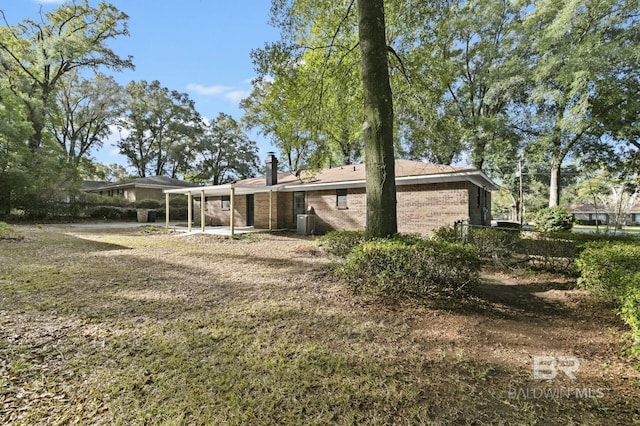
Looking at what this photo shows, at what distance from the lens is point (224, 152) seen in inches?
1460

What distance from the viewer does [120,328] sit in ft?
11.6

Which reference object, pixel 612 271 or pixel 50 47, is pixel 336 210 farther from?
pixel 50 47

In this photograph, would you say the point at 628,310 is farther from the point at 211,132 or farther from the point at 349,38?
the point at 211,132

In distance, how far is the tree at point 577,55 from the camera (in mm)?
13102

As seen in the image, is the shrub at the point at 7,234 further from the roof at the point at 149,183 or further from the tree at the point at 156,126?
the tree at the point at 156,126

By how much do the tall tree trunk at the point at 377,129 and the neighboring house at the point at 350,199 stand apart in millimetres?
4147

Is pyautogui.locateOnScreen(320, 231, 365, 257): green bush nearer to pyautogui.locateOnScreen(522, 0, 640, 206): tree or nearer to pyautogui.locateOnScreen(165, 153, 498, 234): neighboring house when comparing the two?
pyautogui.locateOnScreen(165, 153, 498, 234): neighboring house

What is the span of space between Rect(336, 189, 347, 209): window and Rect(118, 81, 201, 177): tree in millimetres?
28639

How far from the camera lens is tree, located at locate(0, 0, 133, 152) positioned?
21750mm

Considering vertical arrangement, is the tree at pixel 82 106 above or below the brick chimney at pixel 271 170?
above

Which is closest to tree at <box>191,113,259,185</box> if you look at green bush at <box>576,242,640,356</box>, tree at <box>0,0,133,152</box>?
tree at <box>0,0,133,152</box>

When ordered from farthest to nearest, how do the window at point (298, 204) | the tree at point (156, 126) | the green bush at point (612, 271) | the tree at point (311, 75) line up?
the tree at point (156, 126) → the window at point (298, 204) → the tree at point (311, 75) → the green bush at point (612, 271)

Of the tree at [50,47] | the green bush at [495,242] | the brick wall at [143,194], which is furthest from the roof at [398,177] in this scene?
the tree at [50,47]

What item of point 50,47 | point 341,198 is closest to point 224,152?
point 50,47
